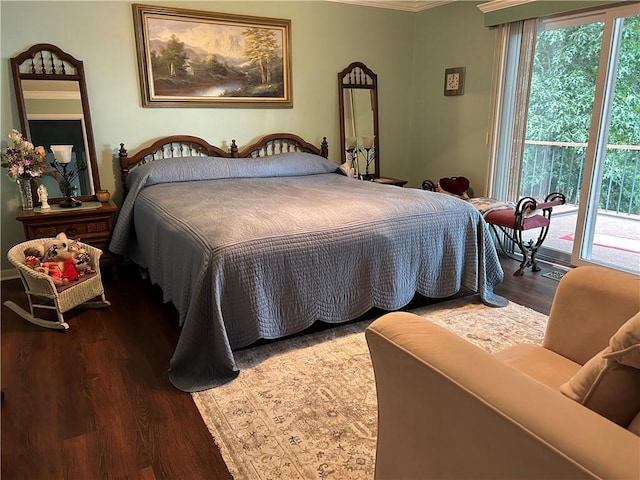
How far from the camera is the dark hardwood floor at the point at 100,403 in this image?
170 cm

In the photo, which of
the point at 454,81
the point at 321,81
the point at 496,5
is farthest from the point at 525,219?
the point at 321,81

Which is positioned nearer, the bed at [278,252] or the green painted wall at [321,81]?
the bed at [278,252]

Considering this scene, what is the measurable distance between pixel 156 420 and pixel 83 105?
2.75 meters

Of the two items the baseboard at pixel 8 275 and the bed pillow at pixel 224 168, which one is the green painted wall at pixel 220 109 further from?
the bed pillow at pixel 224 168

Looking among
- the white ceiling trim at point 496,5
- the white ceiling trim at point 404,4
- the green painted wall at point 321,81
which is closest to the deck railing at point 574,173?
the green painted wall at point 321,81

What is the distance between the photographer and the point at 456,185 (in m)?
4.55

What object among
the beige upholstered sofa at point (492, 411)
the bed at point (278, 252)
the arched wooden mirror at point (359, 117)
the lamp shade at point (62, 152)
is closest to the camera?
the beige upholstered sofa at point (492, 411)

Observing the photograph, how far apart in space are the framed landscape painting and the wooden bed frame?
0.31 m

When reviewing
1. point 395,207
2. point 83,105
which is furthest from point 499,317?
point 83,105

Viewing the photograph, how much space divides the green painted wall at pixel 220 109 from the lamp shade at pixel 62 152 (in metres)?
0.40

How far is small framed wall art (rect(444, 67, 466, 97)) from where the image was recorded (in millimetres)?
4605

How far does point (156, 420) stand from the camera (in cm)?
194

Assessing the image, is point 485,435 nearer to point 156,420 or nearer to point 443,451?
point 443,451

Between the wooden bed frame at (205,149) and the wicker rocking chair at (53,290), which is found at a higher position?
the wooden bed frame at (205,149)
